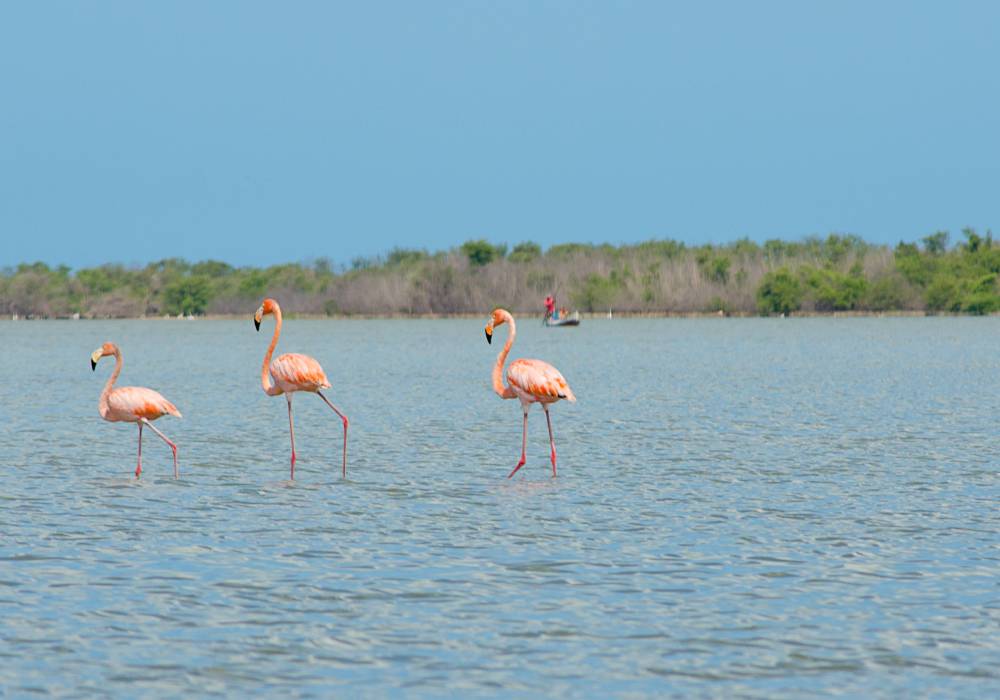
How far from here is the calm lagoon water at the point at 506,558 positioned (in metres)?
7.45

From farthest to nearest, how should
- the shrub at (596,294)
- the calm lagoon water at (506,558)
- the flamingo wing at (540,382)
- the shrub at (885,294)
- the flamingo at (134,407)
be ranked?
1. the shrub at (596,294)
2. the shrub at (885,294)
3. the flamingo wing at (540,382)
4. the flamingo at (134,407)
5. the calm lagoon water at (506,558)

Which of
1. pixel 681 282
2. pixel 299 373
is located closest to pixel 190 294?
pixel 681 282

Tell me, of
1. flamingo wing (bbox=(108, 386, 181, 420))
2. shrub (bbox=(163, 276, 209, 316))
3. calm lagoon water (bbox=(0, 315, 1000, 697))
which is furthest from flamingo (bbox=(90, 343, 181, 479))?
shrub (bbox=(163, 276, 209, 316))

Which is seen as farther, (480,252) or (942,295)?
(480,252)

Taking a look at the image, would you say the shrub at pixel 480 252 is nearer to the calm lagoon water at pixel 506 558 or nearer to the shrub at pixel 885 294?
the shrub at pixel 885 294

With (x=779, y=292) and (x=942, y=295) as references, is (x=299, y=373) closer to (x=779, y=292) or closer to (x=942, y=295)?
(x=779, y=292)

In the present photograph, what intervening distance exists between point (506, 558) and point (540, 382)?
536 centimetres

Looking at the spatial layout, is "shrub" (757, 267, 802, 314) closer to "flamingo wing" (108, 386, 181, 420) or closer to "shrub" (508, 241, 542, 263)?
"shrub" (508, 241, 542, 263)

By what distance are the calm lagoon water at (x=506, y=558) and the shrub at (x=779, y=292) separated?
336 feet

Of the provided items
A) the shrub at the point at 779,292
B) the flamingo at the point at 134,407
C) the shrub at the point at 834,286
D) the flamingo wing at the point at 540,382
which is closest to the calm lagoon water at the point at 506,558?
the flamingo at the point at 134,407

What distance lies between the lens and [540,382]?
51.2 ft

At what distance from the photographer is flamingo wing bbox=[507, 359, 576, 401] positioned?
15.6 meters

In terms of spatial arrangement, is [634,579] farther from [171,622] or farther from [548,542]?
[171,622]

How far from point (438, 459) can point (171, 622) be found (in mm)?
8864
